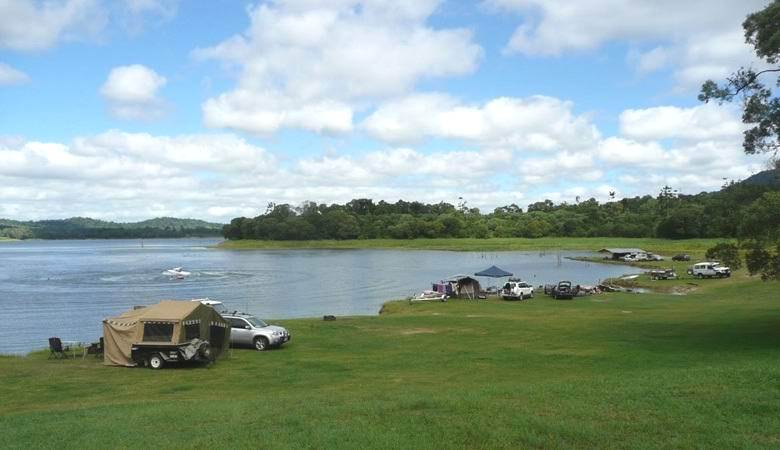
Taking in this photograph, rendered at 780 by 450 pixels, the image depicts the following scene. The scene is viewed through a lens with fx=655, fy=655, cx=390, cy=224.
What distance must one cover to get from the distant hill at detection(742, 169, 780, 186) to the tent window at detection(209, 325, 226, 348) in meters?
21.5

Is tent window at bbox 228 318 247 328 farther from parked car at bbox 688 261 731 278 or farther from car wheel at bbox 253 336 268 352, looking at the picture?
parked car at bbox 688 261 731 278

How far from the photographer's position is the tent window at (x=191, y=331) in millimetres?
25328

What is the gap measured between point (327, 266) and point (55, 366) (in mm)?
90337

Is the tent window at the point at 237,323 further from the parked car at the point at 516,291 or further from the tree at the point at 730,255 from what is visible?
the parked car at the point at 516,291

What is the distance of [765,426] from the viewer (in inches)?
414

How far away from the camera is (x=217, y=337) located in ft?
90.0

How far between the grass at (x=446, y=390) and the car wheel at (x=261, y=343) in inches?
43.6

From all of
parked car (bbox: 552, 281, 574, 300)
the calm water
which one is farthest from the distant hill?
the calm water

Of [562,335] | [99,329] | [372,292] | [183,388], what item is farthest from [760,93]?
[372,292]

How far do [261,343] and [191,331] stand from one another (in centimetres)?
385

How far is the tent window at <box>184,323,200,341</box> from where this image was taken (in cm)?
2533

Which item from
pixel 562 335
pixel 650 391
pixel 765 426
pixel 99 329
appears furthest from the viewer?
pixel 99 329

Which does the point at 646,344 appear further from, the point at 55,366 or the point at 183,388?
the point at 55,366

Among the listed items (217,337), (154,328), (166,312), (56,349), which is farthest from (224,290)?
(154,328)
